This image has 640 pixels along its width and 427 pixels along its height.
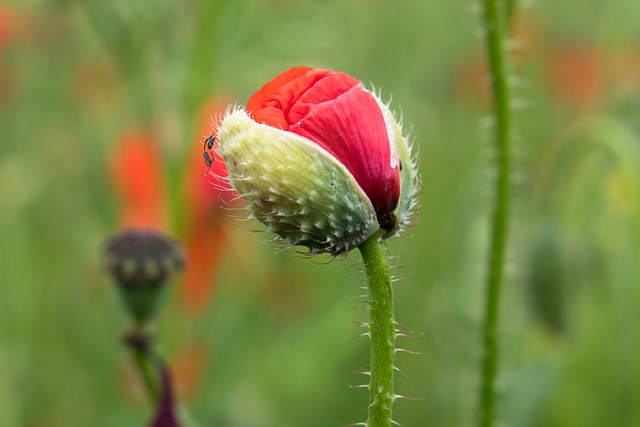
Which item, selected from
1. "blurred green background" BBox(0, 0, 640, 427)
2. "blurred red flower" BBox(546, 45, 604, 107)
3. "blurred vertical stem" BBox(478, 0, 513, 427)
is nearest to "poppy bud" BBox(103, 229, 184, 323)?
"blurred vertical stem" BBox(478, 0, 513, 427)

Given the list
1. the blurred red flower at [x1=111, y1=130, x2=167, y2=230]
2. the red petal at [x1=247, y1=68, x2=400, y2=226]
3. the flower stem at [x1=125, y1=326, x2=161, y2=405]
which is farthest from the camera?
the blurred red flower at [x1=111, y1=130, x2=167, y2=230]

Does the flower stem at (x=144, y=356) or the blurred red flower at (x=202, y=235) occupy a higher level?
the blurred red flower at (x=202, y=235)

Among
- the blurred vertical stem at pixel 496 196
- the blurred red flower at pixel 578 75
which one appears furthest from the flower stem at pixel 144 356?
the blurred red flower at pixel 578 75

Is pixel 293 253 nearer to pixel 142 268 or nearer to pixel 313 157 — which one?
pixel 142 268

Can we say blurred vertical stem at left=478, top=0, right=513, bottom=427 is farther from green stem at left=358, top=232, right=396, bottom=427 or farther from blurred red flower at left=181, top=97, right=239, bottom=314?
blurred red flower at left=181, top=97, right=239, bottom=314

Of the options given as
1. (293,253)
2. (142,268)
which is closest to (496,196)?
(142,268)

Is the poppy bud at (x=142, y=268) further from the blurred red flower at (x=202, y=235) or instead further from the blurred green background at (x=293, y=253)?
the blurred red flower at (x=202, y=235)

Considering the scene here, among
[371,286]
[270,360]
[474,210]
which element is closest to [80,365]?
[270,360]
